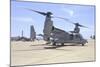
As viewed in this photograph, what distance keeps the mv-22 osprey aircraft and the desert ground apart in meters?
0.07

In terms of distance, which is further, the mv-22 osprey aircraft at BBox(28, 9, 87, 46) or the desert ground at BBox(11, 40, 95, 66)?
the mv-22 osprey aircraft at BBox(28, 9, 87, 46)

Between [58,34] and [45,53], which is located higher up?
[58,34]

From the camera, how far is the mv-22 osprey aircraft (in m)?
2.63

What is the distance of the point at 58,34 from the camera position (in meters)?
2.70

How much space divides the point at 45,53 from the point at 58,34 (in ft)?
0.98

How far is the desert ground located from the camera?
8.16ft

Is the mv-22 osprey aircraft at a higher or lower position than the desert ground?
higher

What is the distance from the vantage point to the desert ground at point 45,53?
2486 millimetres

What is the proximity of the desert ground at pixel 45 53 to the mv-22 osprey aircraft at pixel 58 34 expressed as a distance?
7 centimetres

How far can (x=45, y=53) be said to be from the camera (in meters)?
2.62

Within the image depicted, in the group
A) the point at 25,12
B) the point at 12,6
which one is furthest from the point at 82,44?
the point at 12,6

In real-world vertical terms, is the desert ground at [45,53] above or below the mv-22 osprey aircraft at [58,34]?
below
